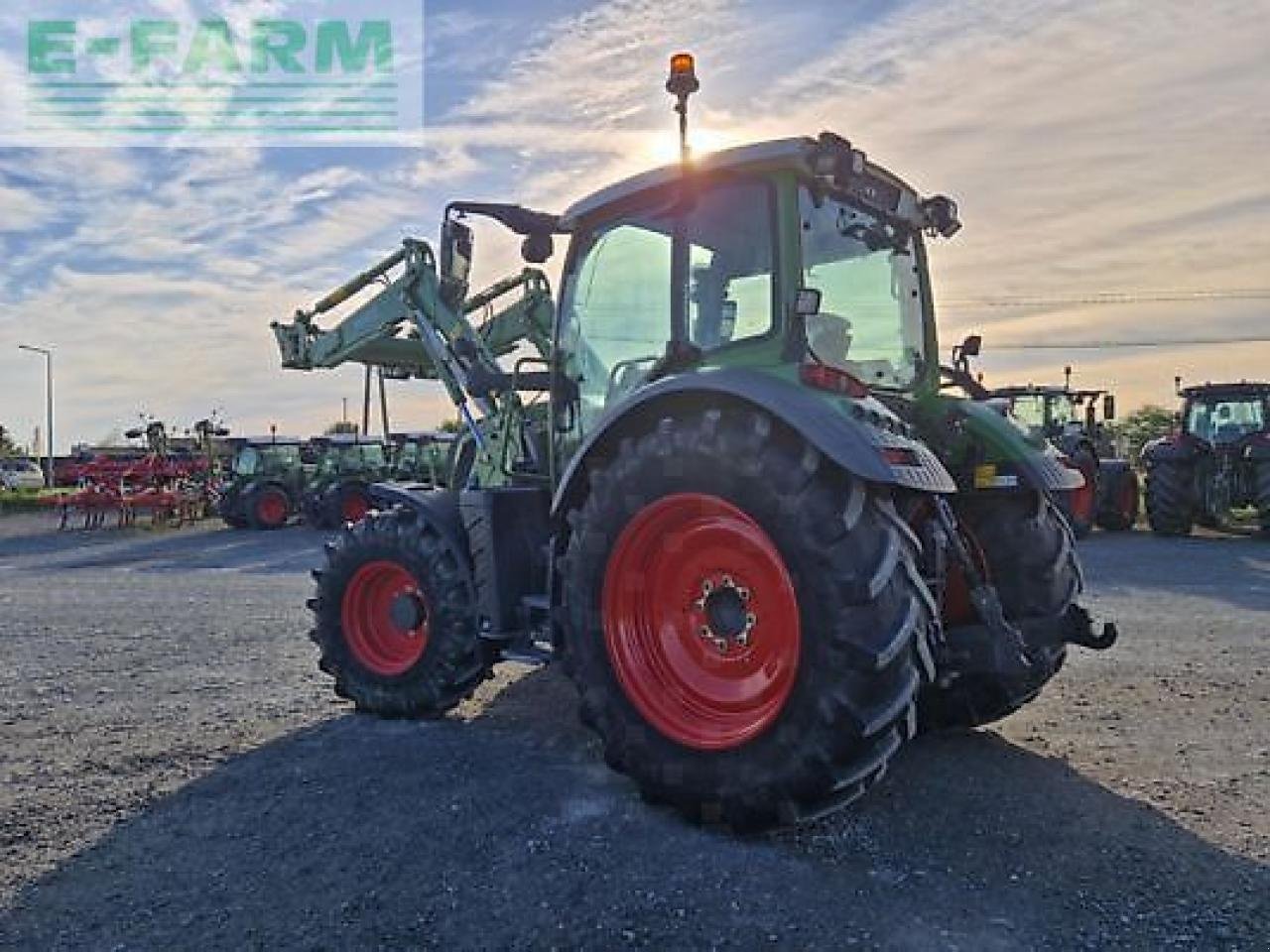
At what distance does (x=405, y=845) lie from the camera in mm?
3447

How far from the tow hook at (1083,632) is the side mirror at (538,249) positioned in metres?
2.91

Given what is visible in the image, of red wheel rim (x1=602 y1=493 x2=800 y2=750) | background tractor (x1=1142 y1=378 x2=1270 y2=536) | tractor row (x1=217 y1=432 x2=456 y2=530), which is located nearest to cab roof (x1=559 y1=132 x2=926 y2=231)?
red wheel rim (x1=602 y1=493 x2=800 y2=750)

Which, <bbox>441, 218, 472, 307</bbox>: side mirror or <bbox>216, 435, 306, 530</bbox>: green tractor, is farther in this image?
<bbox>216, 435, 306, 530</bbox>: green tractor

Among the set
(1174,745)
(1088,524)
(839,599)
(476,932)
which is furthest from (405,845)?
(1088,524)

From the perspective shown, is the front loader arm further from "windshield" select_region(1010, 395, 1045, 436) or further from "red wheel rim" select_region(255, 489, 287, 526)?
"red wheel rim" select_region(255, 489, 287, 526)

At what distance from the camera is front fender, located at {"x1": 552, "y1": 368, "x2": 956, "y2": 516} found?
3.27 metres

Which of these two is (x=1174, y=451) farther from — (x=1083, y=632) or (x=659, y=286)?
(x=659, y=286)

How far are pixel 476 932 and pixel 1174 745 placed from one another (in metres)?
3.30

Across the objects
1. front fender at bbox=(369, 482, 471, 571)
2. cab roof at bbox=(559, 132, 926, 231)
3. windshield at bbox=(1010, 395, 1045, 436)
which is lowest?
front fender at bbox=(369, 482, 471, 571)

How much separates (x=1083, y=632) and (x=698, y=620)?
1.75 m

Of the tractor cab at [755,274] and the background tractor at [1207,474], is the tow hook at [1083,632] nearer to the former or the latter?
the tractor cab at [755,274]

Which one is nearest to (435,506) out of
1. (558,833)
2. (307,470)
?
(558,833)

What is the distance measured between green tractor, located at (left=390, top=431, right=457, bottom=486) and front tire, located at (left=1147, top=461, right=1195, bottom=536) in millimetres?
13744

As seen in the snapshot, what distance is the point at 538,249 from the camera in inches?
193
